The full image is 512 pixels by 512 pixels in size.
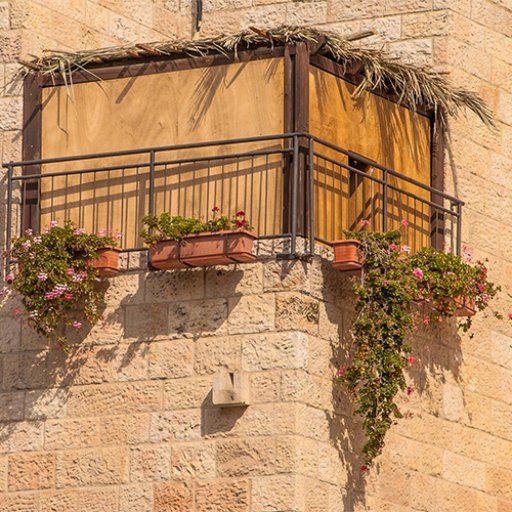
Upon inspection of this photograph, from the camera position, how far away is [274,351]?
1600 cm

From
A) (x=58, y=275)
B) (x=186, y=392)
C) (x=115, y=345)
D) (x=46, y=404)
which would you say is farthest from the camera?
(x=46, y=404)

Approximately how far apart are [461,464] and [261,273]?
2.65 m

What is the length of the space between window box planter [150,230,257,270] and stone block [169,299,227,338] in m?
0.33

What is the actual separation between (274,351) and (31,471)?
2.30 metres

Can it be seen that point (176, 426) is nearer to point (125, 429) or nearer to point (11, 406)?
point (125, 429)

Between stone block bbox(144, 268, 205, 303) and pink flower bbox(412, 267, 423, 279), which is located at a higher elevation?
pink flower bbox(412, 267, 423, 279)

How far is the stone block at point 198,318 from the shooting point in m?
16.3

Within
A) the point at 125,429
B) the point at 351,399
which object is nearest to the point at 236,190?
the point at 351,399

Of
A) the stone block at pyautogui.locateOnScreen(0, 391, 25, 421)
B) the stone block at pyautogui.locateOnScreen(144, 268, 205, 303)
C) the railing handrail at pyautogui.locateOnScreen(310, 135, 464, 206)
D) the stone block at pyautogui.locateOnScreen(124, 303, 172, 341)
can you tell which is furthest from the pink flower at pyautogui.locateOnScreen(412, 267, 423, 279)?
the stone block at pyautogui.locateOnScreen(0, 391, 25, 421)

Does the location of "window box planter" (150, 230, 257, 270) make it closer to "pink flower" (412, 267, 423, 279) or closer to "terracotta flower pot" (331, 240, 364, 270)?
"terracotta flower pot" (331, 240, 364, 270)

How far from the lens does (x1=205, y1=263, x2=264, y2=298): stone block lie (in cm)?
1622

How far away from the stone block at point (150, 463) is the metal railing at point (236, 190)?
1793 millimetres

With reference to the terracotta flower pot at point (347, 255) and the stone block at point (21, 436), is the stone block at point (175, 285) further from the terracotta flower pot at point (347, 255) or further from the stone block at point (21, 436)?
the stone block at point (21, 436)

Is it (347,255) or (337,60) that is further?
(337,60)
